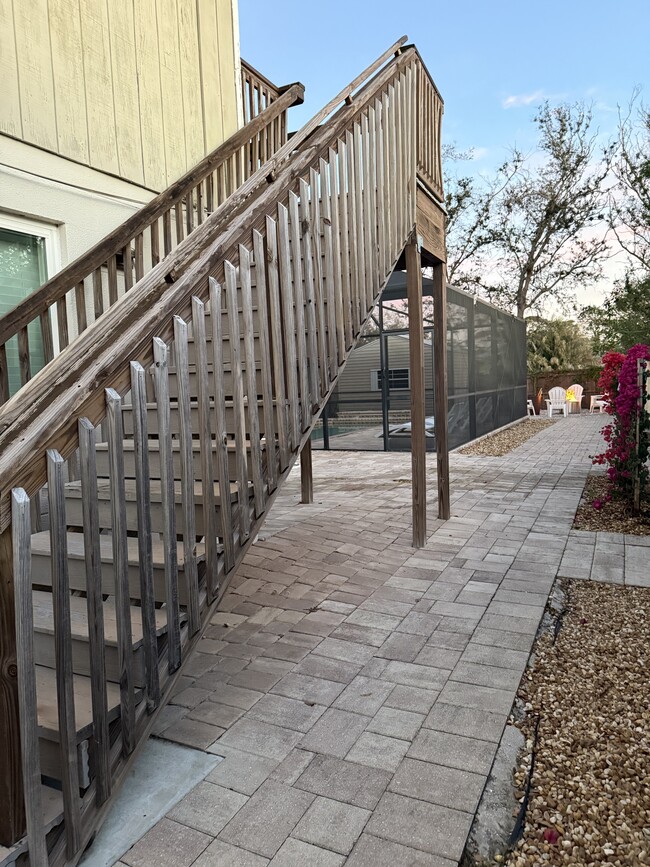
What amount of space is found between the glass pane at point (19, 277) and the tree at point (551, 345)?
2076cm

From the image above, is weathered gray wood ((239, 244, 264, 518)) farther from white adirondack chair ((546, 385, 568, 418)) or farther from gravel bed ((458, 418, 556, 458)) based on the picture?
white adirondack chair ((546, 385, 568, 418))

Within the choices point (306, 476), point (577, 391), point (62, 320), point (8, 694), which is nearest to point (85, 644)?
point (8, 694)

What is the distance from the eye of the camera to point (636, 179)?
488 inches

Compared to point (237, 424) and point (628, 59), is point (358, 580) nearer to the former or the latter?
point (237, 424)

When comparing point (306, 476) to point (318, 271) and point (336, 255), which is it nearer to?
point (336, 255)

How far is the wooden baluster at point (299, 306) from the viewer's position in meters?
2.67

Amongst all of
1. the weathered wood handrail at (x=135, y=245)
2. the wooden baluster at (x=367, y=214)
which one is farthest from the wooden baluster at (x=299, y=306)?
the weathered wood handrail at (x=135, y=245)

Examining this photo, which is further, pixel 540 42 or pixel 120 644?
pixel 540 42

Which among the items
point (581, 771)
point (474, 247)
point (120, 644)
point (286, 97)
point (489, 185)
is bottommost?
point (581, 771)

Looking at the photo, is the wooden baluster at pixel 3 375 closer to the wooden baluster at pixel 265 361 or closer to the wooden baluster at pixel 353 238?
the wooden baluster at pixel 265 361

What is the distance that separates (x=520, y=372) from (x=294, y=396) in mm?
15016

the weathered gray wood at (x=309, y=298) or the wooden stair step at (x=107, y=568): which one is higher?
the weathered gray wood at (x=309, y=298)

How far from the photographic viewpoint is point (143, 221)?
3512 millimetres

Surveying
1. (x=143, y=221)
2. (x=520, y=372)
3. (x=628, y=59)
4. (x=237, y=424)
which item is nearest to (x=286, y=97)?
(x=143, y=221)
